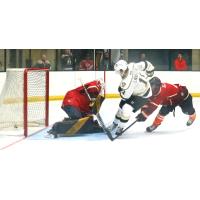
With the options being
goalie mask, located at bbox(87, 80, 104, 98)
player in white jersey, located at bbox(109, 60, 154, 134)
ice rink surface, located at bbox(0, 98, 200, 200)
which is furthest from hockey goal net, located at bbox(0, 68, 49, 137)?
player in white jersey, located at bbox(109, 60, 154, 134)

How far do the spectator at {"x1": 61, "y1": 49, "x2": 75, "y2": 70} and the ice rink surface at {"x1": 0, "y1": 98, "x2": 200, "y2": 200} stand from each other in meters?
4.58

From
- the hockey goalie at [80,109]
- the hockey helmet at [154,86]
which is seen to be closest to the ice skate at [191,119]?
the hockey helmet at [154,86]

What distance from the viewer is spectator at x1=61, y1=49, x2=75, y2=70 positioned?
36.5 ft

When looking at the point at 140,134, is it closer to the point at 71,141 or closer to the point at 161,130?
the point at 161,130

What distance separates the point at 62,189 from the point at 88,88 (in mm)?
2371

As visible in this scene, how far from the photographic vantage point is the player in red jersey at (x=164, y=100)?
633cm

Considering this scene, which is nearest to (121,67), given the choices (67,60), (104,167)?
(104,167)

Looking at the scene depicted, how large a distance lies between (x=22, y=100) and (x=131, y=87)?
1.44 metres

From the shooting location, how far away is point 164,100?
649 centimetres

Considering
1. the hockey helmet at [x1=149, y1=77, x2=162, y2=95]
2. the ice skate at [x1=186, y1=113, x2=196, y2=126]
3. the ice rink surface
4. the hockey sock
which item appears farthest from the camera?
the ice skate at [x1=186, y1=113, x2=196, y2=126]

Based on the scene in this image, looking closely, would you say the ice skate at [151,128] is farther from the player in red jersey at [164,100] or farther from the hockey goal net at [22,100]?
the hockey goal net at [22,100]

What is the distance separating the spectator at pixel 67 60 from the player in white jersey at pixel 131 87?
493cm

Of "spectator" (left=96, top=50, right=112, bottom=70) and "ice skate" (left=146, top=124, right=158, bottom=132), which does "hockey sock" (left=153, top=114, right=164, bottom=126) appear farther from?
"spectator" (left=96, top=50, right=112, bottom=70)

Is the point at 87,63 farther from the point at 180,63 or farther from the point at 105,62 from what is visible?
the point at 180,63
